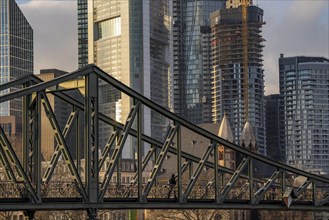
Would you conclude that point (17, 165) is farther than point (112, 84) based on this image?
No

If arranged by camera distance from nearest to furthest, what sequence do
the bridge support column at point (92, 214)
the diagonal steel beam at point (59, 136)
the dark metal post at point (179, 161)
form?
the diagonal steel beam at point (59, 136), the bridge support column at point (92, 214), the dark metal post at point (179, 161)

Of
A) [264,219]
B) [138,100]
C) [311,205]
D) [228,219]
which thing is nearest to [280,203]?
[311,205]

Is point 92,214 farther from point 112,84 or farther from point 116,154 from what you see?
point 112,84

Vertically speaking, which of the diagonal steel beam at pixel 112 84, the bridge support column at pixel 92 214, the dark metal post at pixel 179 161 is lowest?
the bridge support column at pixel 92 214

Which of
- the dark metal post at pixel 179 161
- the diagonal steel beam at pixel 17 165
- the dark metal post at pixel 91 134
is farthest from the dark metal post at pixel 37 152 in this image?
the dark metal post at pixel 179 161

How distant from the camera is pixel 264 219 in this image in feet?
578

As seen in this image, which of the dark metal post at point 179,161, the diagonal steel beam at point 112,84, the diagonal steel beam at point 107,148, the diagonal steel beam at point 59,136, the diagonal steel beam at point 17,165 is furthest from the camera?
the dark metal post at point 179,161

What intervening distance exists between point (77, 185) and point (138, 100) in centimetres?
635

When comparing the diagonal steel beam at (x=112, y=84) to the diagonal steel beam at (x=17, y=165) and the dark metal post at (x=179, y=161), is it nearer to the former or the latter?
the dark metal post at (x=179, y=161)

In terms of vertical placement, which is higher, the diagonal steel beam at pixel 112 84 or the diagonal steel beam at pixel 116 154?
the diagonal steel beam at pixel 112 84

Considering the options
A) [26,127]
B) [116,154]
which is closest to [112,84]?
[116,154]

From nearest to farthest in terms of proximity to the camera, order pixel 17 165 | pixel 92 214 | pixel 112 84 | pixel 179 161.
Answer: pixel 17 165 < pixel 92 214 < pixel 112 84 < pixel 179 161

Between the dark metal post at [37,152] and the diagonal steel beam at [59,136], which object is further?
the diagonal steel beam at [59,136]

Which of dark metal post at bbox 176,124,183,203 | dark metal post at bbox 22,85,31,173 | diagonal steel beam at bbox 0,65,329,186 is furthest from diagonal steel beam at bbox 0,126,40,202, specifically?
dark metal post at bbox 176,124,183,203
